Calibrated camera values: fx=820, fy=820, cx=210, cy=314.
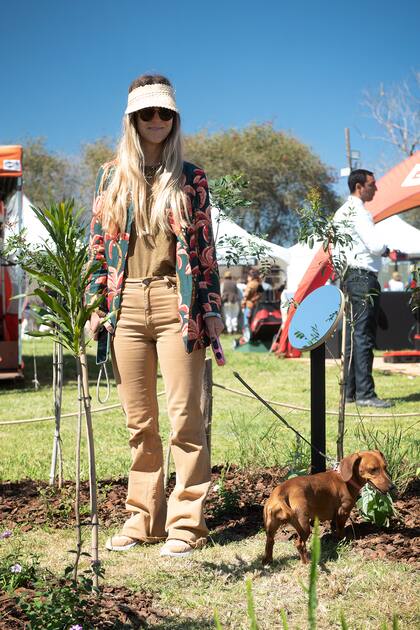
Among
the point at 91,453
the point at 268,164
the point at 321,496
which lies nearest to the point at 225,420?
the point at 321,496

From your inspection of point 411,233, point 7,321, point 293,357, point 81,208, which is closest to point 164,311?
point 81,208

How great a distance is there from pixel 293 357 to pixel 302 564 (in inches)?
476

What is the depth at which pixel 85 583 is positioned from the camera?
2754 mm

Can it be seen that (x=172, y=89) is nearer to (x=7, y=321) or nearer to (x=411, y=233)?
(x=7, y=321)

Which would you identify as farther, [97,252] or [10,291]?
[10,291]

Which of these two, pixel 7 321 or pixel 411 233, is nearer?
pixel 7 321

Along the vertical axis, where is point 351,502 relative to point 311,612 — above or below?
below

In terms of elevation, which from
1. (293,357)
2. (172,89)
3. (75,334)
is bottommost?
(293,357)

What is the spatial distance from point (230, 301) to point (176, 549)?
19.6 m

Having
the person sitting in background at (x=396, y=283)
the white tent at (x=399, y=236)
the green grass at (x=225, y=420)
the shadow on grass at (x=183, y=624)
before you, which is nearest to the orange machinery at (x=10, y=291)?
the green grass at (x=225, y=420)

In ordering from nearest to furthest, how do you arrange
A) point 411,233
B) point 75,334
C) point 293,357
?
point 75,334 → point 293,357 → point 411,233

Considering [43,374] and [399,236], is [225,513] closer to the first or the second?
[43,374]

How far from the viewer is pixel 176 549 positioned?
11.9 ft

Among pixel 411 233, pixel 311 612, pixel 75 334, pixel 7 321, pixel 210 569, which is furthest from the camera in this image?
pixel 411 233
